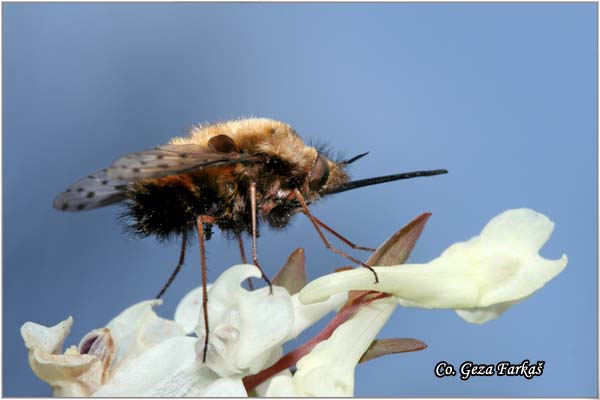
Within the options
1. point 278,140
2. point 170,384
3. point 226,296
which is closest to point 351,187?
point 278,140

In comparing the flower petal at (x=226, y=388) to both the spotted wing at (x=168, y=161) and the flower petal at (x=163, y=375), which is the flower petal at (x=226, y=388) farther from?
the spotted wing at (x=168, y=161)

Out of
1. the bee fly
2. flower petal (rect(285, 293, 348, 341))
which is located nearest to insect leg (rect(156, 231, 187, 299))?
the bee fly

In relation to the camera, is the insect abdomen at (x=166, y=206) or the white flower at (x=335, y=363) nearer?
the white flower at (x=335, y=363)

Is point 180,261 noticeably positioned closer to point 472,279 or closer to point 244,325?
point 244,325

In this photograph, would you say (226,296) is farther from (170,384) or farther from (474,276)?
(474,276)

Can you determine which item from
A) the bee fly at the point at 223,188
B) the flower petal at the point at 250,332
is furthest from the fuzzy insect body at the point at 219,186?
the flower petal at the point at 250,332
